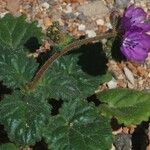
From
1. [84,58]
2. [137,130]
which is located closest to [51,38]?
[84,58]

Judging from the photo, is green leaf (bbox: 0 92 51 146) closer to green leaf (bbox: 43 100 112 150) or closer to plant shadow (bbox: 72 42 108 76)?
green leaf (bbox: 43 100 112 150)

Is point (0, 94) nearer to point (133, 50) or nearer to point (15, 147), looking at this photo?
point (15, 147)

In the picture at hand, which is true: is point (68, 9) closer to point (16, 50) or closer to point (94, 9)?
point (94, 9)

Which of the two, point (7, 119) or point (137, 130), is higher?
point (7, 119)

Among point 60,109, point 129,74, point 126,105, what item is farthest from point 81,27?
point 60,109

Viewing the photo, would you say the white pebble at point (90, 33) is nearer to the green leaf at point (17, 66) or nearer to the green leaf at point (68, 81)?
the green leaf at point (68, 81)
